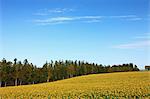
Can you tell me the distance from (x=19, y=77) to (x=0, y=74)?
7.67 metres

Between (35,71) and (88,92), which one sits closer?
(88,92)

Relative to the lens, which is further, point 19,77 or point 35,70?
point 35,70

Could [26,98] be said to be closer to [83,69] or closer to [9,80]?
[9,80]

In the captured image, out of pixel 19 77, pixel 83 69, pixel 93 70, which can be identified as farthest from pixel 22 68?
pixel 93 70

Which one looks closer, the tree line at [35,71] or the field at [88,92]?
the field at [88,92]

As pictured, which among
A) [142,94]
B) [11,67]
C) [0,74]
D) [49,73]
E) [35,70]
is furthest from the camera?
[49,73]

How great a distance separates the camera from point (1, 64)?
9206 cm

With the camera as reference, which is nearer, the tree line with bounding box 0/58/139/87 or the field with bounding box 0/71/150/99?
the field with bounding box 0/71/150/99

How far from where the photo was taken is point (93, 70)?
138 meters

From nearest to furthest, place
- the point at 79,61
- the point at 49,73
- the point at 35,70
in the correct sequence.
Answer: the point at 35,70 → the point at 49,73 → the point at 79,61

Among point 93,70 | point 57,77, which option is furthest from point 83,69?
point 57,77

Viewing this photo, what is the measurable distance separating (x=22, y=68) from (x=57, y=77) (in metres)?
25.2

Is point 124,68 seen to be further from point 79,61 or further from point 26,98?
point 26,98

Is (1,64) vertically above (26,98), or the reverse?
(1,64)
